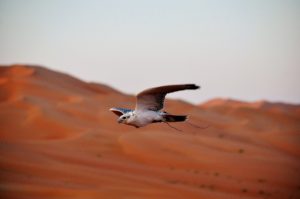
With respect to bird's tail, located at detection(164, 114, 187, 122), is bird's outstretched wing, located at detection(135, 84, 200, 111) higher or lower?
higher

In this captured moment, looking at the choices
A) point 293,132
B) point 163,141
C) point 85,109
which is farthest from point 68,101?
point 293,132

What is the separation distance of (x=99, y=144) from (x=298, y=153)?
14041 mm

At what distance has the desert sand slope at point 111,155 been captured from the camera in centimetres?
1455

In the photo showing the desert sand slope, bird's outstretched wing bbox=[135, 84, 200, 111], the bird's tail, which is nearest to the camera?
bird's outstretched wing bbox=[135, 84, 200, 111]

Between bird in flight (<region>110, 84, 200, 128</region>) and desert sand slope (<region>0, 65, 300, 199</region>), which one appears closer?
bird in flight (<region>110, 84, 200, 128</region>)

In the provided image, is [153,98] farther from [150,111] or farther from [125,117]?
[125,117]

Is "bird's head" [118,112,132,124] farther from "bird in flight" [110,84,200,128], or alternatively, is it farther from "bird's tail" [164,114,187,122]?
"bird's tail" [164,114,187,122]

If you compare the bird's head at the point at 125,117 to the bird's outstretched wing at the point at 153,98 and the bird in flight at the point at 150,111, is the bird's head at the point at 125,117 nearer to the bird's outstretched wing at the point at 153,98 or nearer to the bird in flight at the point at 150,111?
the bird in flight at the point at 150,111

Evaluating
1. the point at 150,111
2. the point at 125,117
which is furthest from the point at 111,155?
the point at 150,111

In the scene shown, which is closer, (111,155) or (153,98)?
(153,98)

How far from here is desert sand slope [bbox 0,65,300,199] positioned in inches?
573

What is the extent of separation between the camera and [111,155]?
68.0 feet

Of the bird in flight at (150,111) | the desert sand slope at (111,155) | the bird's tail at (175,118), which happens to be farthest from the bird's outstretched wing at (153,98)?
the desert sand slope at (111,155)

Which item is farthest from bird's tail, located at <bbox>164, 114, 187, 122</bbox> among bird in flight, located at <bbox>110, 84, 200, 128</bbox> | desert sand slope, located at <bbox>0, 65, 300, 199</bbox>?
A: desert sand slope, located at <bbox>0, 65, 300, 199</bbox>
